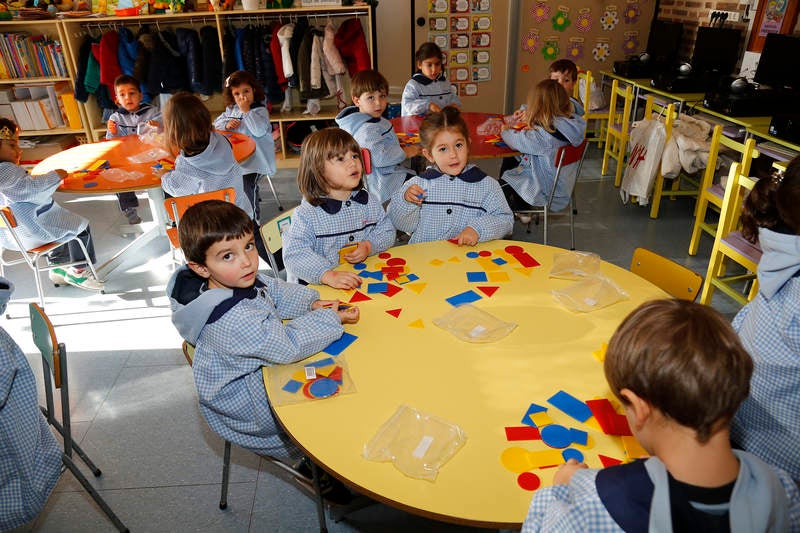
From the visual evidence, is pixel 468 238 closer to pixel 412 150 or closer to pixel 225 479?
pixel 225 479

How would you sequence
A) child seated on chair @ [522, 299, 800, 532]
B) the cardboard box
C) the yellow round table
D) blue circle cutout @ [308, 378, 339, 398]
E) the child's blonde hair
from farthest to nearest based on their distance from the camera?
the cardboard box
the child's blonde hair
blue circle cutout @ [308, 378, 339, 398]
the yellow round table
child seated on chair @ [522, 299, 800, 532]

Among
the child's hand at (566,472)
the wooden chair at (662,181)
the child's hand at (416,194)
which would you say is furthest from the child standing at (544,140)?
the child's hand at (566,472)

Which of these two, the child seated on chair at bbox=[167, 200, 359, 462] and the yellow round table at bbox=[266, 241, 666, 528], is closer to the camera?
the yellow round table at bbox=[266, 241, 666, 528]

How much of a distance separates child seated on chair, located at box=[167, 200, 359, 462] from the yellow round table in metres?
0.17

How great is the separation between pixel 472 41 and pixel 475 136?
294cm

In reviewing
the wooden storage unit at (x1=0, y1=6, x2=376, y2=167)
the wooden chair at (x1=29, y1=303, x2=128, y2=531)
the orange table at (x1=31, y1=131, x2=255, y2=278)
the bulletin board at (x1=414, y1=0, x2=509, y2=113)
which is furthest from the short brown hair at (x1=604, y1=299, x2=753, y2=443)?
the bulletin board at (x1=414, y1=0, x2=509, y2=113)

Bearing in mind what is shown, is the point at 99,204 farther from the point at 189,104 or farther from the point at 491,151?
the point at 491,151

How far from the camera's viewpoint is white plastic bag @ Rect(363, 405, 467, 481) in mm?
1251

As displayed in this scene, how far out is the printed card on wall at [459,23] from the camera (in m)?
6.30

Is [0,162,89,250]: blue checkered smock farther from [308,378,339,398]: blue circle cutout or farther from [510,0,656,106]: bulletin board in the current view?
[510,0,656,106]: bulletin board

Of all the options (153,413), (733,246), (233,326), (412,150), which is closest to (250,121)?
(412,150)

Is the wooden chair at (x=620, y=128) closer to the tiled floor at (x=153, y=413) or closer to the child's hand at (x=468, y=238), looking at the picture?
the tiled floor at (x=153, y=413)

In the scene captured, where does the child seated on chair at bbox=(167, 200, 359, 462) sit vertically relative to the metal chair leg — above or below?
above

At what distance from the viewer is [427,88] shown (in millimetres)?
4930
